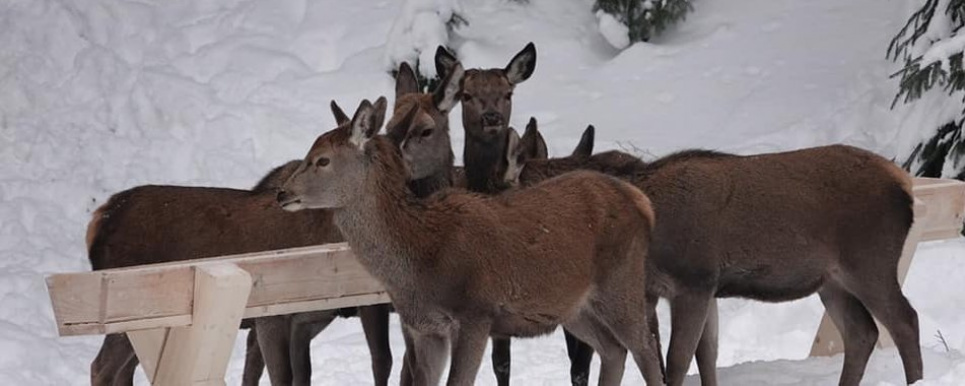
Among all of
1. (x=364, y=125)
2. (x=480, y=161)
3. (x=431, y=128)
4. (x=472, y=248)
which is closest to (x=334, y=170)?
(x=364, y=125)

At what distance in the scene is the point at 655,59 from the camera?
665 inches

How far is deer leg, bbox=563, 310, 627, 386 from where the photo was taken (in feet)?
28.8

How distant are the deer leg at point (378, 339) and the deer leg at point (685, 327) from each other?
72.7 inches

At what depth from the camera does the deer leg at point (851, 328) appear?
9258mm

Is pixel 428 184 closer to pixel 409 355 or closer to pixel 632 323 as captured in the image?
pixel 409 355

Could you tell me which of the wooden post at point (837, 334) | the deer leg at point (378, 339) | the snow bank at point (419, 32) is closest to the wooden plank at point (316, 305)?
the deer leg at point (378, 339)

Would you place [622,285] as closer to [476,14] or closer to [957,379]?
[957,379]

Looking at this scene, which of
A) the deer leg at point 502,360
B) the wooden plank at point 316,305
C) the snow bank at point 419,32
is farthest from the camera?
the snow bank at point 419,32

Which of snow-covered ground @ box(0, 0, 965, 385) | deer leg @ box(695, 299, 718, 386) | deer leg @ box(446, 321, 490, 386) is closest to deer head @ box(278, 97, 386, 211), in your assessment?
deer leg @ box(446, 321, 490, 386)

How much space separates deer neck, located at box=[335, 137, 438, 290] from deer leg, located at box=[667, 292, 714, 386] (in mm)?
1709

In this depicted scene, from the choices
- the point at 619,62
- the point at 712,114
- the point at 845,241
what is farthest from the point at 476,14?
the point at 845,241

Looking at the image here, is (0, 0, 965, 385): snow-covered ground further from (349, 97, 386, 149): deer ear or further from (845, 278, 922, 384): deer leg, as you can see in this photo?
(349, 97, 386, 149): deer ear

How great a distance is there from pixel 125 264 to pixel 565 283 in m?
2.79

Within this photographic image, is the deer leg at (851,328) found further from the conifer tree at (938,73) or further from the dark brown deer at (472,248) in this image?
the conifer tree at (938,73)
